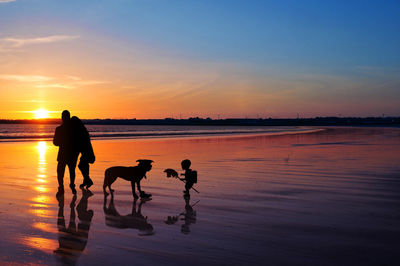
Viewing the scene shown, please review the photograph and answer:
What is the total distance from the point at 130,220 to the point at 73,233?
108 cm

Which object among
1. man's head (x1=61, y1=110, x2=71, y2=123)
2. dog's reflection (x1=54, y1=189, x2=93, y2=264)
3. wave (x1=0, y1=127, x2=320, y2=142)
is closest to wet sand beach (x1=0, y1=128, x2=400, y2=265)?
dog's reflection (x1=54, y1=189, x2=93, y2=264)

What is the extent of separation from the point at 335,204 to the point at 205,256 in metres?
3.97

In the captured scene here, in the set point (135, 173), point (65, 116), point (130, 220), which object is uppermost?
point (65, 116)

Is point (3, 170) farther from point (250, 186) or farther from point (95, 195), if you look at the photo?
point (250, 186)

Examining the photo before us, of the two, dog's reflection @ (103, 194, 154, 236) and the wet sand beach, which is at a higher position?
the wet sand beach

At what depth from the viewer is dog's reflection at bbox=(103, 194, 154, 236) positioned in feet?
20.3

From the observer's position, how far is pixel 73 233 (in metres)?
5.88

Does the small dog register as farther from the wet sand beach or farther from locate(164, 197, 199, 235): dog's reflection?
locate(164, 197, 199, 235): dog's reflection

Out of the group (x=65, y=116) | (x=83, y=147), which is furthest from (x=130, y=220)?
(x=65, y=116)

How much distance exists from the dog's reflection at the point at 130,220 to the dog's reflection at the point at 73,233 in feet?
1.05

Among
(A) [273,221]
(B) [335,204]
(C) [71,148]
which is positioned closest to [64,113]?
(C) [71,148]

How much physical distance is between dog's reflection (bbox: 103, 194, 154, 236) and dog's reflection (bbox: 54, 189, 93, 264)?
0.32 metres

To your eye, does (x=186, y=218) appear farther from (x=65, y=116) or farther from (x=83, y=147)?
(x=65, y=116)

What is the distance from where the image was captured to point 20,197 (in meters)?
8.65
